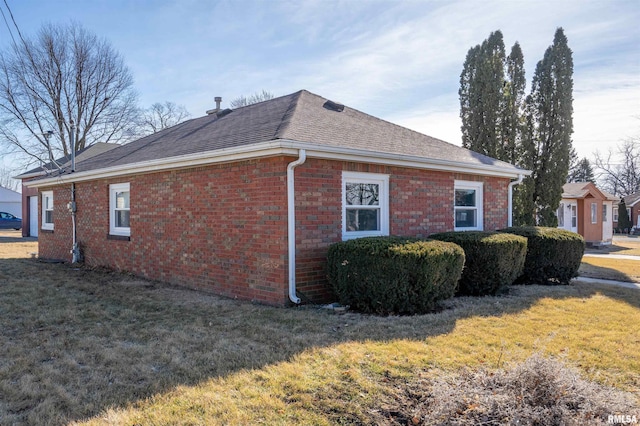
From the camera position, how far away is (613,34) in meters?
10.8

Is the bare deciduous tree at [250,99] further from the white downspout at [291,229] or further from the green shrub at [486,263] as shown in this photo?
the white downspout at [291,229]

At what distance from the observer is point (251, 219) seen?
7516mm

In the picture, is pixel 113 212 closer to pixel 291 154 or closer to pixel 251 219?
pixel 251 219

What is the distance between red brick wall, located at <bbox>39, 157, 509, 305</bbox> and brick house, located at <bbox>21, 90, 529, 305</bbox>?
0.07 ft

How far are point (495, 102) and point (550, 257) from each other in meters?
10.2

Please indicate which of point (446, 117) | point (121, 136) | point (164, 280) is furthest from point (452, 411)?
point (121, 136)

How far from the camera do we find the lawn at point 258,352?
3527 millimetres

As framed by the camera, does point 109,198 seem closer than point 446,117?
Yes

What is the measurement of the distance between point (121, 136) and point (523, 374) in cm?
3526

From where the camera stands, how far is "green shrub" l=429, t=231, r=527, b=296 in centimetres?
793

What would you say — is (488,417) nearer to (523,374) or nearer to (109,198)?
(523,374)

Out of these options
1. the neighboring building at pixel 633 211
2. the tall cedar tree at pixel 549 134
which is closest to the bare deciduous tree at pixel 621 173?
the neighboring building at pixel 633 211

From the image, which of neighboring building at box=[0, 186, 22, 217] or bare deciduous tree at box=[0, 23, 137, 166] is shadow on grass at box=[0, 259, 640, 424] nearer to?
bare deciduous tree at box=[0, 23, 137, 166]

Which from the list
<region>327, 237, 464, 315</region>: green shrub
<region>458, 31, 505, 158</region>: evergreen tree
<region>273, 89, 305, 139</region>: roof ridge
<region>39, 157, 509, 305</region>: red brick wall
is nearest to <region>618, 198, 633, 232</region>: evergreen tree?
<region>458, 31, 505, 158</region>: evergreen tree
